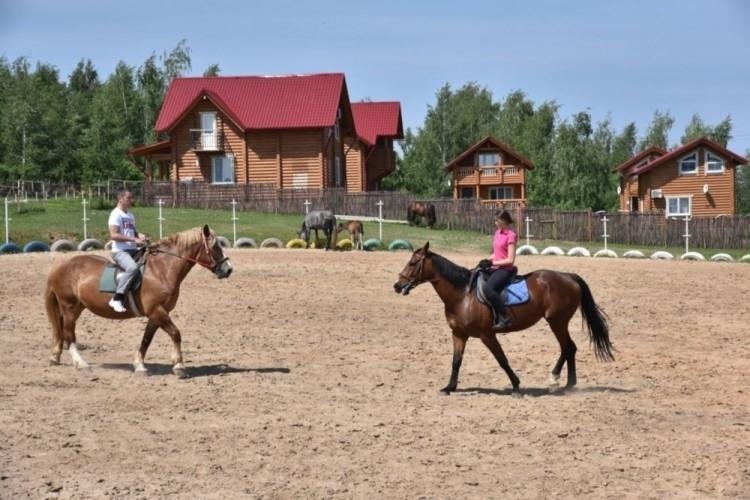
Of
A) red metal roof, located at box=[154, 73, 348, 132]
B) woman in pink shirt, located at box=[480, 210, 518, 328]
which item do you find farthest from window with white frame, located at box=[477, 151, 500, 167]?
woman in pink shirt, located at box=[480, 210, 518, 328]

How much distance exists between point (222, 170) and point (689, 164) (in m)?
27.6

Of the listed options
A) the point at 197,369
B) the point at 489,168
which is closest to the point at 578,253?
the point at 197,369

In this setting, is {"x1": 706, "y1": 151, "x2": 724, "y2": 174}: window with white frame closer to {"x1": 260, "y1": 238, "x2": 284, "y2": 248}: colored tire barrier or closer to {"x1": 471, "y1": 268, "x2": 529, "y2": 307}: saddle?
{"x1": 260, "y1": 238, "x2": 284, "y2": 248}: colored tire barrier

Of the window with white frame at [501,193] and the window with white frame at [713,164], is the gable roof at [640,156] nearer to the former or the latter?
the window with white frame at [713,164]

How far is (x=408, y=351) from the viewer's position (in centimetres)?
1538

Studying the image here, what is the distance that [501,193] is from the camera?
70.9 metres

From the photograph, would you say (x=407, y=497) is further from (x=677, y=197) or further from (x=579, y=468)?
(x=677, y=197)

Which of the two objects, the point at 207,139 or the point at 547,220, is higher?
the point at 207,139

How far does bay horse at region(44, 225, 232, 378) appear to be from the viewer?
13.1 metres

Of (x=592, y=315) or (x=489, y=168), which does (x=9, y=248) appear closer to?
(x=592, y=315)

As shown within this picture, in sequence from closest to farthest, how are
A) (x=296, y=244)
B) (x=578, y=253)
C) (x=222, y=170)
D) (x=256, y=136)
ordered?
1. (x=296, y=244)
2. (x=578, y=253)
3. (x=256, y=136)
4. (x=222, y=170)

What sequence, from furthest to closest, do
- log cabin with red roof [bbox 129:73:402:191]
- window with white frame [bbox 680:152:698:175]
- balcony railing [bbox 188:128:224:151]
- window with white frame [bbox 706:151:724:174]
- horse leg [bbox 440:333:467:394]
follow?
window with white frame [bbox 680:152:698:175]
window with white frame [bbox 706:151:724:174]
balcony railing [bbox 188:128:224:151]
log cabin with red roof [bbox 129:73:402:191]
horse leg [bbox 440:333:467:394]

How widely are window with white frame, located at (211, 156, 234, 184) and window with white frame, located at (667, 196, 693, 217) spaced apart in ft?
86.8

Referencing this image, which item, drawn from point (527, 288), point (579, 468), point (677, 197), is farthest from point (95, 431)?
point (677, 197)
